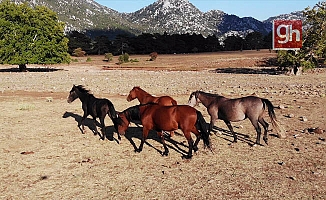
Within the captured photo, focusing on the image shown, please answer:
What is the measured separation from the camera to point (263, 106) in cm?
921

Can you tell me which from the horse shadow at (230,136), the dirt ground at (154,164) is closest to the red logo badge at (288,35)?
the dirt ground at (154,164)

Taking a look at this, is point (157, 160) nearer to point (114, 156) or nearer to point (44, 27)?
point (114, 156)

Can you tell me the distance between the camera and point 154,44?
89312mm

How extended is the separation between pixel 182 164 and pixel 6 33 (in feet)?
127

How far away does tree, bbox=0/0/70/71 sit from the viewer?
38156 millimetres

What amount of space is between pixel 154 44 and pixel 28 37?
52914 millimetres

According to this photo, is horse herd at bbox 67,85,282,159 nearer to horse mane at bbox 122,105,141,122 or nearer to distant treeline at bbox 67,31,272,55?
horse mane at bbox 122,105,141,122

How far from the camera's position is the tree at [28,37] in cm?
3816

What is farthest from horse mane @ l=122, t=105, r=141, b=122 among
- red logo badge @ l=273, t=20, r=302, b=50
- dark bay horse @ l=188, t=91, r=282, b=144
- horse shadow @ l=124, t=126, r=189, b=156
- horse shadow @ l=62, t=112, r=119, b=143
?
red logo badge @ l=273, t=20, r=302, b=50

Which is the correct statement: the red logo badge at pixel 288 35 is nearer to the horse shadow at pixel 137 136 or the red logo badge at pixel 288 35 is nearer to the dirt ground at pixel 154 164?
the dirt ground at pixel 154 164

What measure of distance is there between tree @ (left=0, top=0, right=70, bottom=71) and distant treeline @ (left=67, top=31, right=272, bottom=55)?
1623 inches

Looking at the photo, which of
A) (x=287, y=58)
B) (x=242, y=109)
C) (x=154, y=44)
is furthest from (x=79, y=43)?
(x=242, y=109)

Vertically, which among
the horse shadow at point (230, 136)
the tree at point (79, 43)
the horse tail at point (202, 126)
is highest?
the tree at point (79, 43)

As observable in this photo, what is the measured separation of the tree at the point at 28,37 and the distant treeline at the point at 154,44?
135 feet
